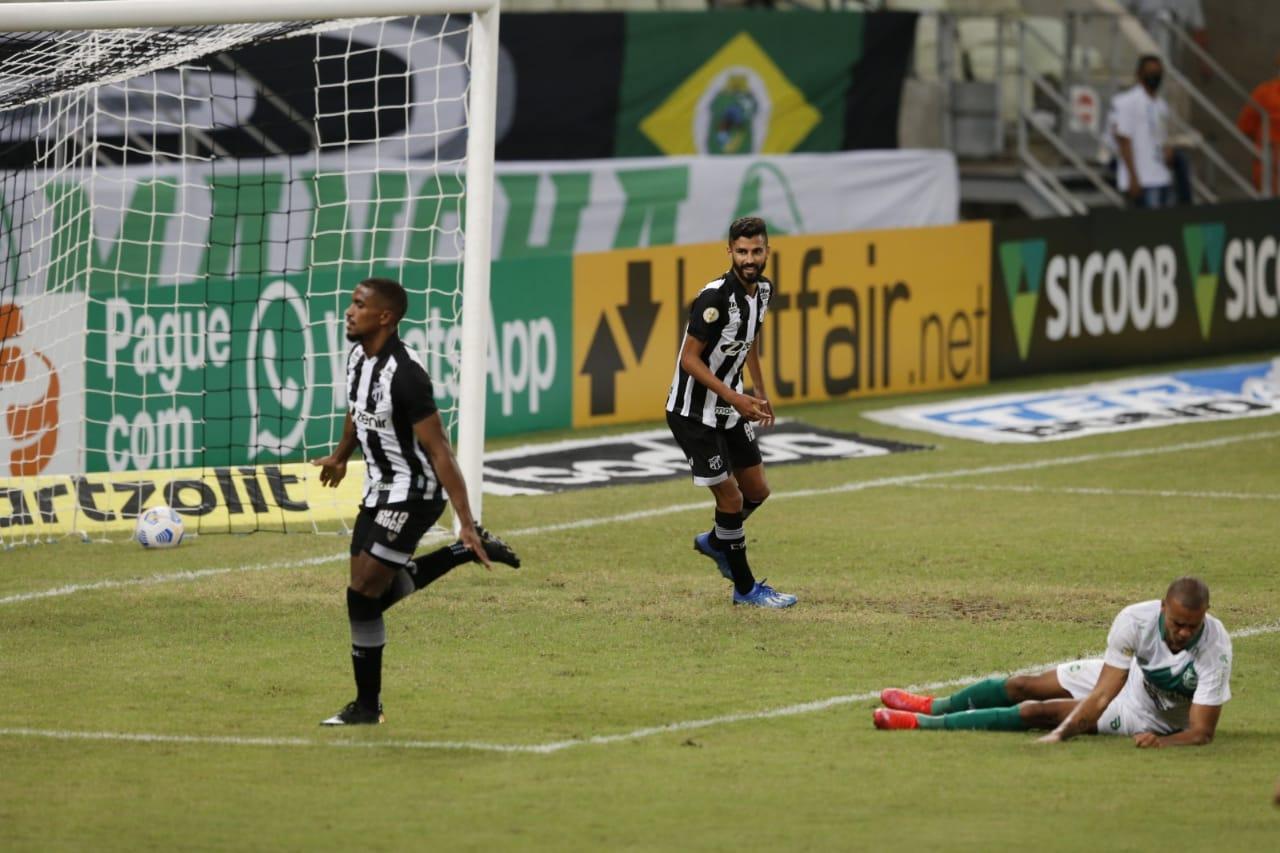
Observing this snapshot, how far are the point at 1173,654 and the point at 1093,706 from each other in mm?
359

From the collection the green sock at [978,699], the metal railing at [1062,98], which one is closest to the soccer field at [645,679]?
the green sock at [978,699]

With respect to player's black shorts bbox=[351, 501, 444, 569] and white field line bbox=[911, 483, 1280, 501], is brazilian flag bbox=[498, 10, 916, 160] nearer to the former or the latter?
white field line bbox=[911, 483, 1280, 501]

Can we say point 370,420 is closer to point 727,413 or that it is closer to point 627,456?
point 727,413

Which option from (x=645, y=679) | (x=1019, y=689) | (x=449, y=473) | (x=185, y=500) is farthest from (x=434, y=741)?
(x=185, y=500)

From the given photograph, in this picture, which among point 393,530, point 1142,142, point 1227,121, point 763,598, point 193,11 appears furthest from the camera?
point 1227,121

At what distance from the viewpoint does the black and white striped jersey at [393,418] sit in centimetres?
874

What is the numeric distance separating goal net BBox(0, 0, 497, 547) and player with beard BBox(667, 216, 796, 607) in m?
2.04

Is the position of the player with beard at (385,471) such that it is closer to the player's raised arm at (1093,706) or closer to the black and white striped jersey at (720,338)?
the player's raised arm at (1093,706)

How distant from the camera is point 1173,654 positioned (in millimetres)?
8328

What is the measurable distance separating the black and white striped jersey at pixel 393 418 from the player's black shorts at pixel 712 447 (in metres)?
2.85

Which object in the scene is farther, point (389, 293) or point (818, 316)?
point (818, 316)

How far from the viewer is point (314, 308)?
16.8 m

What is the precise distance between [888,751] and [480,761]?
5.06ft

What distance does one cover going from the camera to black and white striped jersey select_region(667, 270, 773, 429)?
11.4m
